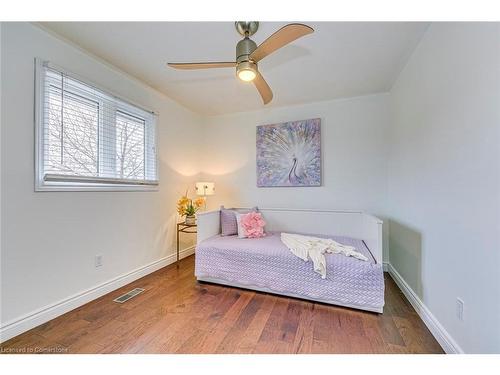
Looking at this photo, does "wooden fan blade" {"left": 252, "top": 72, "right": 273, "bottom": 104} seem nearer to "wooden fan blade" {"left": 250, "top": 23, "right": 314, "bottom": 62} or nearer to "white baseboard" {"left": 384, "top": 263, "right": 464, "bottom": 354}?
"wooden fan blade" {"left": 250, "top": 23, "right": 314, "bottom": 62}

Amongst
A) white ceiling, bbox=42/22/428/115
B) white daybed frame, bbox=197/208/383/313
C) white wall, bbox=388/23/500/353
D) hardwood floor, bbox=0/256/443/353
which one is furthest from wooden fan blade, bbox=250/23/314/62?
hardwood floor, bbox=0/256/443/353

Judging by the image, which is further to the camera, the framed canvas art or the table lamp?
the table lamp

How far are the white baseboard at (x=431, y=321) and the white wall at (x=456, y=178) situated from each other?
4 centimetres

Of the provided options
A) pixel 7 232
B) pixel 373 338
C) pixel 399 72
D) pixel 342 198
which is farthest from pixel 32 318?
pixel 399 72

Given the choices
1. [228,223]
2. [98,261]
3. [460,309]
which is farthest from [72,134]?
[460,309]

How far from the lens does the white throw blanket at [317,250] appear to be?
1.96 m

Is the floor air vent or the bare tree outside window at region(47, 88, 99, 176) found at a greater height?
Answer: the bare tree outside window at region(47, 88, 99, 176)

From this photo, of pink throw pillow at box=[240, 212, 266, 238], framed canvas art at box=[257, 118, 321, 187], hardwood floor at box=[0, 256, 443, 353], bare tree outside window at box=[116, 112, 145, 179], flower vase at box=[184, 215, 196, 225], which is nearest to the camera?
hardwood floor at box=[0, 256, 443, 353]

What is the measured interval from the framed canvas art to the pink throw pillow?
72 cm

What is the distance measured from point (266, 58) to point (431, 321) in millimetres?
2529

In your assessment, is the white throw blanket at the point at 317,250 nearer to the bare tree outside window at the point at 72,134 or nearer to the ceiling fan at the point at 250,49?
the ceiling fan at the point at 250,49

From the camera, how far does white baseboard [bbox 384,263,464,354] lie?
4.38 ft

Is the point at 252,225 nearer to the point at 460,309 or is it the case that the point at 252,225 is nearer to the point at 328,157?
the point at 328,157
